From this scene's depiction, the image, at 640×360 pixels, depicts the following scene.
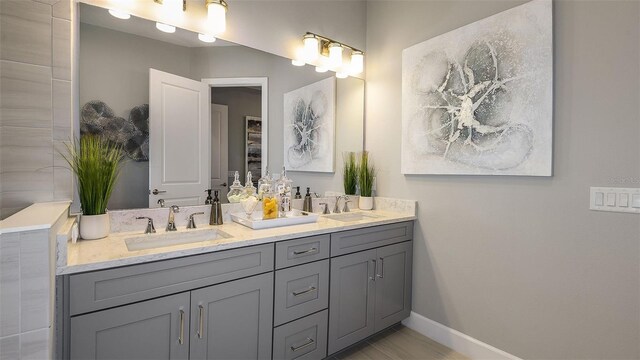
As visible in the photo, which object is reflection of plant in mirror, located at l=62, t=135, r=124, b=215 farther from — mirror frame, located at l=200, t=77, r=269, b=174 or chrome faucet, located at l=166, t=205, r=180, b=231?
mirror frame, located at l=200, t=77, r=269, b=174

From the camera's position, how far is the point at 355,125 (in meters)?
2.67

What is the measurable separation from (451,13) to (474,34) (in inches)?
10.9

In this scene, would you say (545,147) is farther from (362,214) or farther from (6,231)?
(6,231)

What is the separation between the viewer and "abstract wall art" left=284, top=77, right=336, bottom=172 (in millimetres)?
2337

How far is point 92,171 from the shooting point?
1396mm

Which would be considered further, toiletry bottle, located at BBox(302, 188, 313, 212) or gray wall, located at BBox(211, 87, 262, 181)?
toiletry bottle, located at BBox(302, 188, 313, 212)

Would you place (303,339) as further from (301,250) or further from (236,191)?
(236,191)

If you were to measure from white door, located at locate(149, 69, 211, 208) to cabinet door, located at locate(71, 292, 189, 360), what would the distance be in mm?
654

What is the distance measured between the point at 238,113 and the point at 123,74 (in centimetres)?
65

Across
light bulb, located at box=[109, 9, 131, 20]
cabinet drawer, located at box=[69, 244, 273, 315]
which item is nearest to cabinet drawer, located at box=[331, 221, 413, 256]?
cabinet drawer, located at box=[69, 244, 273, 315]

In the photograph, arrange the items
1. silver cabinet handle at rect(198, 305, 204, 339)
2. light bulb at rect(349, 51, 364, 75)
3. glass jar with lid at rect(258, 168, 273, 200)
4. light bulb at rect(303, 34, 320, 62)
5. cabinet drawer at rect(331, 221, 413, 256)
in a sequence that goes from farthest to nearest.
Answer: light bulb at rect(349, 51, 364, 75) → light bulb at rect(303, 34, 320, 62) → glass jar with lid at rect(258, 168, 273, 200) → cabinet drawer at rect(331, 221, 413, 256) → silver cabinet handle at rect(198, 305, 204, 339)

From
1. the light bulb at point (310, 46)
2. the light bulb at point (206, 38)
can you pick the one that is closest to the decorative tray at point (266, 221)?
the light bulb at point (206, 38)

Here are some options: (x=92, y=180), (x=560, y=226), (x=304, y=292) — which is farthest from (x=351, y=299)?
(x=92, y=180)

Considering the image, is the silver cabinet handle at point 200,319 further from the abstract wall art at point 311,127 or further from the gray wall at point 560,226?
the gray wall at point 560,226
